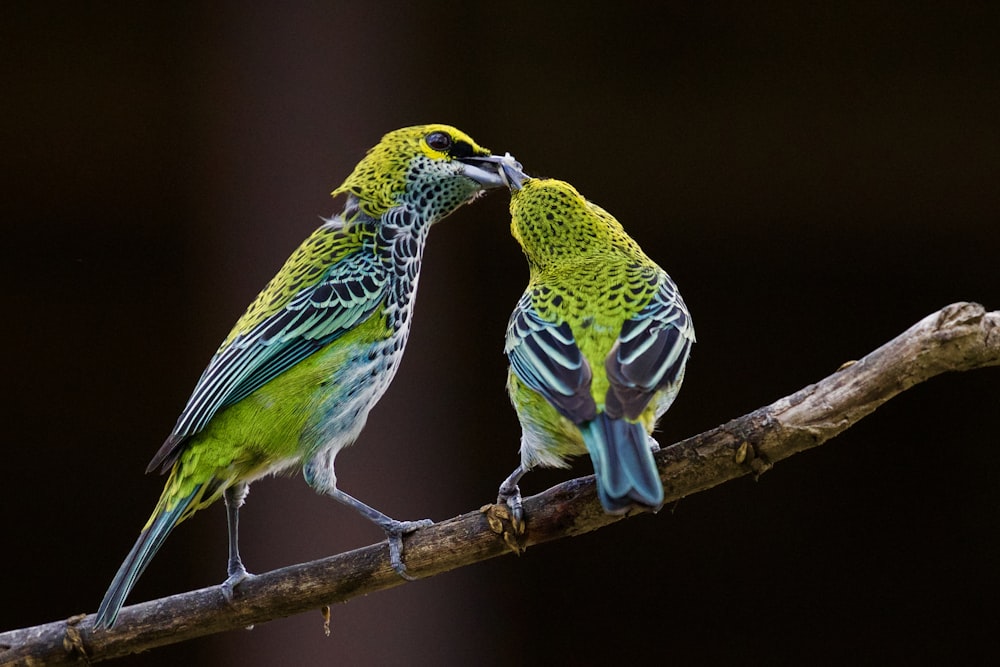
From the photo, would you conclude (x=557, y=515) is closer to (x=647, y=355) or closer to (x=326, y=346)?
(x=647, y=355)

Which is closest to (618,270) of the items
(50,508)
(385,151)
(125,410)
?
(385,151)

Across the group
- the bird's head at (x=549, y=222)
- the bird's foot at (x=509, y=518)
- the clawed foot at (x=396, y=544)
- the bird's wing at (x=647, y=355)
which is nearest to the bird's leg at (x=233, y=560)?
the clawed foot at (x=396, y=544)

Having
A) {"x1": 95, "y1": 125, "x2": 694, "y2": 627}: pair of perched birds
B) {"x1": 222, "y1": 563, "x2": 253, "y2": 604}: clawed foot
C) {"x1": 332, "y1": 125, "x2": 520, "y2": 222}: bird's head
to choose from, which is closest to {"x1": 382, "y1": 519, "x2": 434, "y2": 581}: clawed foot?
{"x1": 95, "y1": 125, "x2": 694, "y2": 627}: pair of perched birds

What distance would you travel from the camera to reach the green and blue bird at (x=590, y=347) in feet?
5.98

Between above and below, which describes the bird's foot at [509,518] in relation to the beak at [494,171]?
below

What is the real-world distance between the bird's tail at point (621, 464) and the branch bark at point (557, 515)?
0.82 feet

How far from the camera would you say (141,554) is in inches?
81.7

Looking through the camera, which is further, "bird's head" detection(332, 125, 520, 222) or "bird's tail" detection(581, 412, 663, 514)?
"bird's head" detection(332, 125, 520, 222)

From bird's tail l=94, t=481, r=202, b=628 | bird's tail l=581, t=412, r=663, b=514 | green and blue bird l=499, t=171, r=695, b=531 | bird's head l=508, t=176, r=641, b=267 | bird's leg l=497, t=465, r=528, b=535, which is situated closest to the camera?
bird's tail l=581, t=412, r=663, b=514

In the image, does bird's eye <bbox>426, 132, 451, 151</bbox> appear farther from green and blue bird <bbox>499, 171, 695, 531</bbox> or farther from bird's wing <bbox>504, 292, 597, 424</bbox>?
bird's wing <bbox>504, 292, 597, 424</bbox>

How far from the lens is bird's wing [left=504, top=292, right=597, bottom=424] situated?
190cm

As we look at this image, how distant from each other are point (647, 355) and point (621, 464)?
10.8 inches

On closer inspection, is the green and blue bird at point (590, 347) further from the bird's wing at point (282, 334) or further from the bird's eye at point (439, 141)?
the bird's wing at point (282, 334)

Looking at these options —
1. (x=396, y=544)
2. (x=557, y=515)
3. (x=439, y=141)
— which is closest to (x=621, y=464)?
(x=557, y=515)
